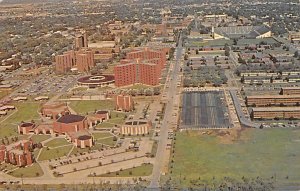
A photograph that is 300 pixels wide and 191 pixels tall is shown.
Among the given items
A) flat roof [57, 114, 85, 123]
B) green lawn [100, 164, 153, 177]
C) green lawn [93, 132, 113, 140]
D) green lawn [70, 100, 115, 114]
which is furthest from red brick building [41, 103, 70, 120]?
green lawn [100, 164, 153, 177]

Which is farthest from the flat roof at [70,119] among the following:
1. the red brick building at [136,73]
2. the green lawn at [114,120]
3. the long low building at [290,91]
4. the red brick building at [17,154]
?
the long low building at [290,91]

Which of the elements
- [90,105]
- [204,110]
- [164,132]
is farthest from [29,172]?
[204,110]

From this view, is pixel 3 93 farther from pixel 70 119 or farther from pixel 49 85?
pixel 70 119

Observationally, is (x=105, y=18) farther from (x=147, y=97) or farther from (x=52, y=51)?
(x=147, y=97)

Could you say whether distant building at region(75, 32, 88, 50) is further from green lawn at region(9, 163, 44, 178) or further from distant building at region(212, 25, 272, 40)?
green lawn at region(9, 163, 44, 178)

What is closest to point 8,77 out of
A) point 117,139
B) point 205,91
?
point 205,91

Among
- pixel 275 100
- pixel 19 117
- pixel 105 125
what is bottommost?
pixel 19 117

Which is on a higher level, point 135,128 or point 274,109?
point 274,109
